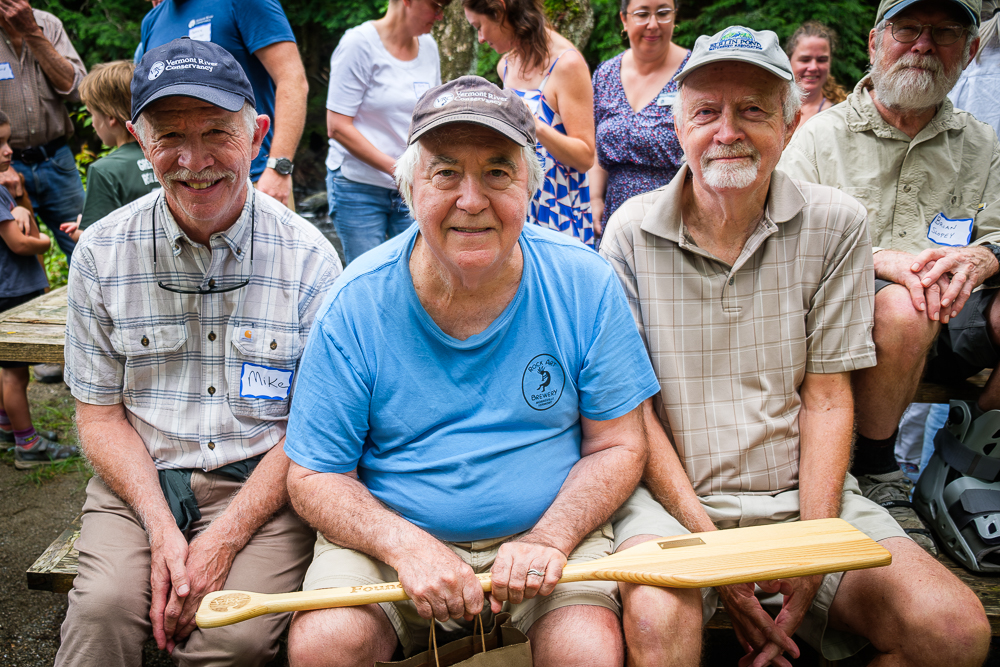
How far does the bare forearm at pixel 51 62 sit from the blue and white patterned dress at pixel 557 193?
3.21 meters

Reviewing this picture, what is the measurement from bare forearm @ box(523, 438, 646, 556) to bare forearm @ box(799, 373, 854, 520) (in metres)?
0.53

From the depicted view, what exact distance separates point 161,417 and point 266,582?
61cm

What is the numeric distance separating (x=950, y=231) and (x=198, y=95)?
263 cm

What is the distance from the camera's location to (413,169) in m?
1.89

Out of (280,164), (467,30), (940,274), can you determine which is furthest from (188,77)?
(467,30)

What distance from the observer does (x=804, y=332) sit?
2.20 meters

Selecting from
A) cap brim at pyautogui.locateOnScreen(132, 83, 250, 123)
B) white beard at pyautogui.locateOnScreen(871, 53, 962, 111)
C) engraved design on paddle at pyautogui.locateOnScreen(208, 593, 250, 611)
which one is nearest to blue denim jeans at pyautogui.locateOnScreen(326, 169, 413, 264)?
cap brim at pyautogui.locateOnScreen(132, 83, 250, 123)

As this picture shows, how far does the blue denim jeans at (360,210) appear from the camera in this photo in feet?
12.8

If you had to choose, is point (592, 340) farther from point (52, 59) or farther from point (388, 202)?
point (52, 59)

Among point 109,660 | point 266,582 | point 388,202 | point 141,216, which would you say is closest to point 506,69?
point 388,202

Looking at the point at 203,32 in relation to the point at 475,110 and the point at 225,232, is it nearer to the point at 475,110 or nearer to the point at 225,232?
the point at 225,232

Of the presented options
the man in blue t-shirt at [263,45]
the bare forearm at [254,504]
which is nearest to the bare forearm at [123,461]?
the bare forearm at [254,504]

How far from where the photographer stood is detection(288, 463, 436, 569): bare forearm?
5.89 feet

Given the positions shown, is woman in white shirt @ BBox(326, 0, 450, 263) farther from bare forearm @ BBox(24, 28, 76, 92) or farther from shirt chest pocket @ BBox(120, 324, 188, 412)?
bare forearm @ BBox(24, 28, 76, 92)
